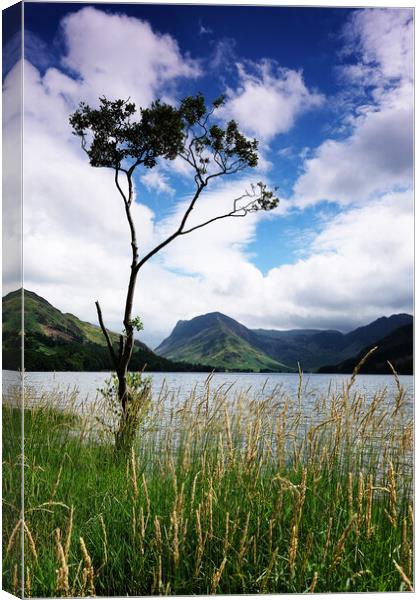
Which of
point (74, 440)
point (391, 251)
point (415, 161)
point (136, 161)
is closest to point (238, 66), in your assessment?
point (136, 161)

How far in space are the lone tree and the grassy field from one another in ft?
2.12

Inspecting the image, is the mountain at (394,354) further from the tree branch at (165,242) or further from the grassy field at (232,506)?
the tree branch at (165,242)

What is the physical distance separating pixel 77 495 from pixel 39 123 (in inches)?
90.4

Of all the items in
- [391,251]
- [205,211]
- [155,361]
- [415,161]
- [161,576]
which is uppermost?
[415,161]

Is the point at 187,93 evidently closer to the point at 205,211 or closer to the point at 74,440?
the point at 205,211

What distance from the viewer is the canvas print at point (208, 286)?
9.94ft

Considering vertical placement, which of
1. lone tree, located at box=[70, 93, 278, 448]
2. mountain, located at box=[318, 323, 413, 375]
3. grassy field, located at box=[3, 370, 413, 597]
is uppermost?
lone tree, located at box=[70, 93, 278, 448]

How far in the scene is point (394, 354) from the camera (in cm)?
384

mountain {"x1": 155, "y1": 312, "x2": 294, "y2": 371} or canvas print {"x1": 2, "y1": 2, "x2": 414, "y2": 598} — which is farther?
mountain {"x1": 155, "y1": 312, "x2": 294, "y2": 371}

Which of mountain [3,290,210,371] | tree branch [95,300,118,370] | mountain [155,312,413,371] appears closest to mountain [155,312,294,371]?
mountain [155,312,413,371]

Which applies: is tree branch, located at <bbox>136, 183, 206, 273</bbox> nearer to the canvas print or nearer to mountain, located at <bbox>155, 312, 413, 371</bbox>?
the canvas print

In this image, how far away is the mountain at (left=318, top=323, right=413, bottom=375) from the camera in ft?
12.3

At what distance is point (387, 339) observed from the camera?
13.0 ft

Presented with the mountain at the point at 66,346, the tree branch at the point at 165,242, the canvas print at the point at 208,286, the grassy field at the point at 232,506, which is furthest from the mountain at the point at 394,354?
the tree branch at the point at 165,242
